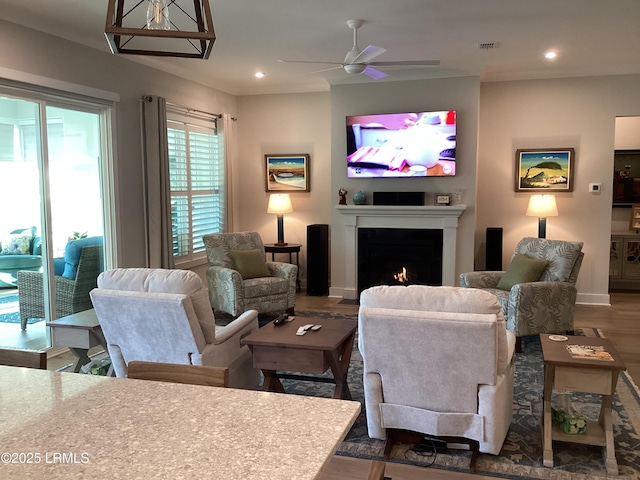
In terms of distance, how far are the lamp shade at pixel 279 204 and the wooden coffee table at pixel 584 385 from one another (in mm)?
4757

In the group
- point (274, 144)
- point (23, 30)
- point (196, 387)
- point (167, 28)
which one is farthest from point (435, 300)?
point (274, 144)

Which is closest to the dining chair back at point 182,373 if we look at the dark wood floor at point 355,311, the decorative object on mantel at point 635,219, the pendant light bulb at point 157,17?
the pendant light bulb at point 157,17

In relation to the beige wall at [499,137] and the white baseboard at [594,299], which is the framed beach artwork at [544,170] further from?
the white baseboard at [594,299]

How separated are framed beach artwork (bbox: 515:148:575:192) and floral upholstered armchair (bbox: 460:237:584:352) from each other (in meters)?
1.55

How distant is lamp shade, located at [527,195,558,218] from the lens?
20.8ft

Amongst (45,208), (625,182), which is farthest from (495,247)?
(45,208)

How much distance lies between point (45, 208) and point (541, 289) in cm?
440

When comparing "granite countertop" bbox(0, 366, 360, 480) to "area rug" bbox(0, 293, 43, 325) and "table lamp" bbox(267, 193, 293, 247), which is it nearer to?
"area rug" bbox(0, 293, 43, 325)

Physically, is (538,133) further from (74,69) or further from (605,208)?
(74,69)

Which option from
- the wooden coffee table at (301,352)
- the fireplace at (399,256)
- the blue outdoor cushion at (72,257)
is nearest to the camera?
the wooden coffee table at (301,352)

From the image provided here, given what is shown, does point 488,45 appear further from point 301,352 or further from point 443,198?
point 301,352

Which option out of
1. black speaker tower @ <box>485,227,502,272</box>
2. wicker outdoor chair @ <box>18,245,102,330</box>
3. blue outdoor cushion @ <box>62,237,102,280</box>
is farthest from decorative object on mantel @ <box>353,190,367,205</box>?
blue outdoor cushion @ <box>62,237,102,280</box>

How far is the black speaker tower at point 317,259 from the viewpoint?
23.1 ft

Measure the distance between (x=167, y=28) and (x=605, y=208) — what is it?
6411 mm
